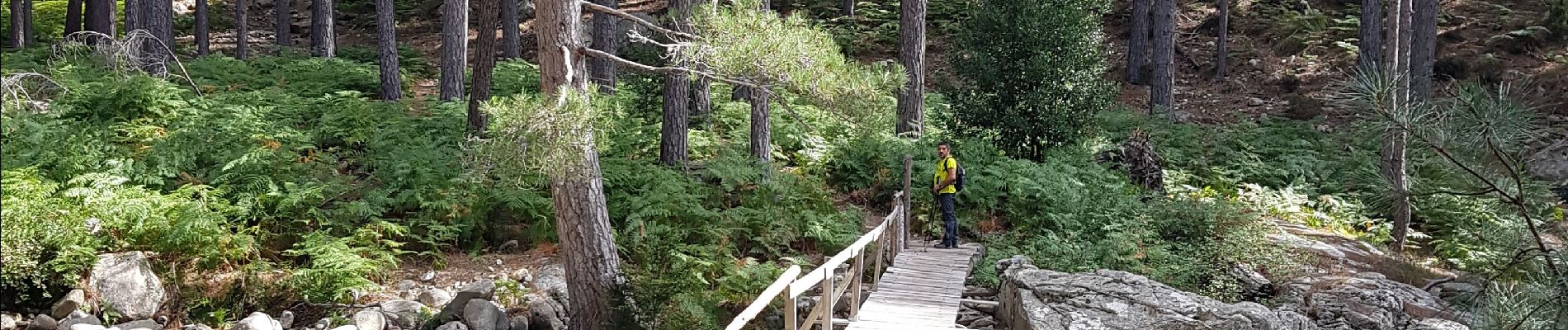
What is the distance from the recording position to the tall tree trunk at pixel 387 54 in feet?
58.0

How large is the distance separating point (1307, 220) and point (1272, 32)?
13.0m

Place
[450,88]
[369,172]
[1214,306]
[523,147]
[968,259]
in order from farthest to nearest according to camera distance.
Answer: [450,88]
[369,172]
[968,259]
[1214,306]
[523,147]

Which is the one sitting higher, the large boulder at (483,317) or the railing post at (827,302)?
the railing post at (827,302)

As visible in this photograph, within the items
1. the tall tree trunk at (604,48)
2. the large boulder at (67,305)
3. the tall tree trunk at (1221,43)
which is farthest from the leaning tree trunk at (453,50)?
the tall tree trunk at (1221,43)

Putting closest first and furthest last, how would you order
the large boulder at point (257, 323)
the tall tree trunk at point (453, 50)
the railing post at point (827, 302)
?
the railing post at point (827, 302)
the large boulder at point (257, 323)
the tall tree trunk at point (453, 50)

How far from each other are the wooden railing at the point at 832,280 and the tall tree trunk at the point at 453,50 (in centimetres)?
851

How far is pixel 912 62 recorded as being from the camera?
627 inches

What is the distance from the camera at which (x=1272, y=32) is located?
2555cm

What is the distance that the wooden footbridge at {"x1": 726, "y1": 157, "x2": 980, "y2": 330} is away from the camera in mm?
7422

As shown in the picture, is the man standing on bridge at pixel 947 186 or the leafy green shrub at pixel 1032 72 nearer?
the man standing on bridge at pixel 947 186

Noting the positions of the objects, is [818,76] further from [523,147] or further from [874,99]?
[523,147]

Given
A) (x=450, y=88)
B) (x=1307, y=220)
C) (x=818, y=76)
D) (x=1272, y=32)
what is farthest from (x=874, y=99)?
(x=1272, y=32)

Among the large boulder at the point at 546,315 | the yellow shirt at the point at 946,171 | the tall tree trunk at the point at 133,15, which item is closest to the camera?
the large boulder at the point at 546,315

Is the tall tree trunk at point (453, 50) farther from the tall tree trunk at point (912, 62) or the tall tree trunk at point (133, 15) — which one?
the tall tree trunk at point (912, 62)
